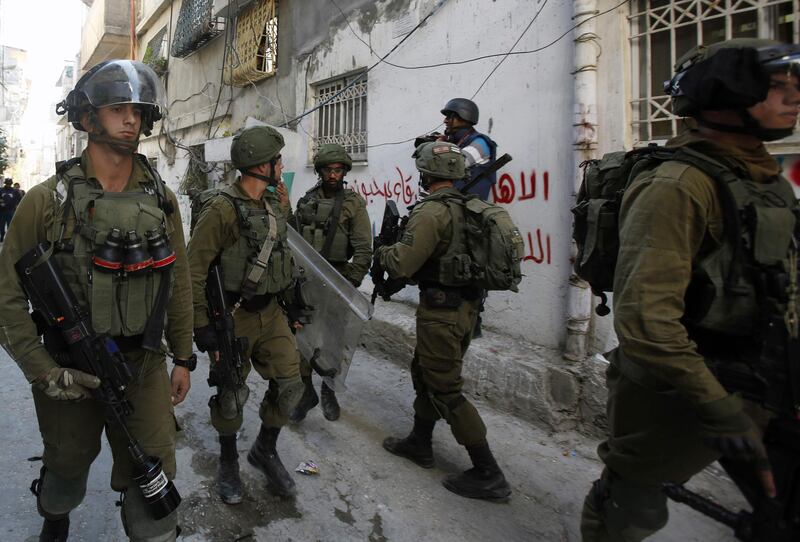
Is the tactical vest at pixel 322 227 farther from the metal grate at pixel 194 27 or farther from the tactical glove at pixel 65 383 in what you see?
the metal grate at pixel 194 27

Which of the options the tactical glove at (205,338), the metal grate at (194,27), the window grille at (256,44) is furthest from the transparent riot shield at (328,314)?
the metal grate at (194,27)

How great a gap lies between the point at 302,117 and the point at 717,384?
6247mm

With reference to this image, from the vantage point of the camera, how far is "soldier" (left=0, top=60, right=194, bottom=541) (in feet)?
5.48

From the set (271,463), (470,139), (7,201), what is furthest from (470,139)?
(7,201)

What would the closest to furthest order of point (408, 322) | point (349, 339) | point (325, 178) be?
point (349, 339) → point (325, 178) → point (408, 322)

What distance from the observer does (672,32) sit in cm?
318

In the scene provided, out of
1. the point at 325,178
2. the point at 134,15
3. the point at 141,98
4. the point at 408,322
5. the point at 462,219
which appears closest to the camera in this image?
the point at 141,98

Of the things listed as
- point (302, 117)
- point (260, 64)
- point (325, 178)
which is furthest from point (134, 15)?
point (325, 178)

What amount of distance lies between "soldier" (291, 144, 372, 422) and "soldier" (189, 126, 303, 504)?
915 millimetres

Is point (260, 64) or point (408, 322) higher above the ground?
point (260, 64)

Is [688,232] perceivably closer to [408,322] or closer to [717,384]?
[717,384]

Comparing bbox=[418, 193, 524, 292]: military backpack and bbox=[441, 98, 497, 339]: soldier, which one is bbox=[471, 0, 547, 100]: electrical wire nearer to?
bbox=[441, 98, 497, 339]: soldier

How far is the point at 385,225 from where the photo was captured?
3.30 m

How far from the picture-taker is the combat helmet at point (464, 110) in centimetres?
387
